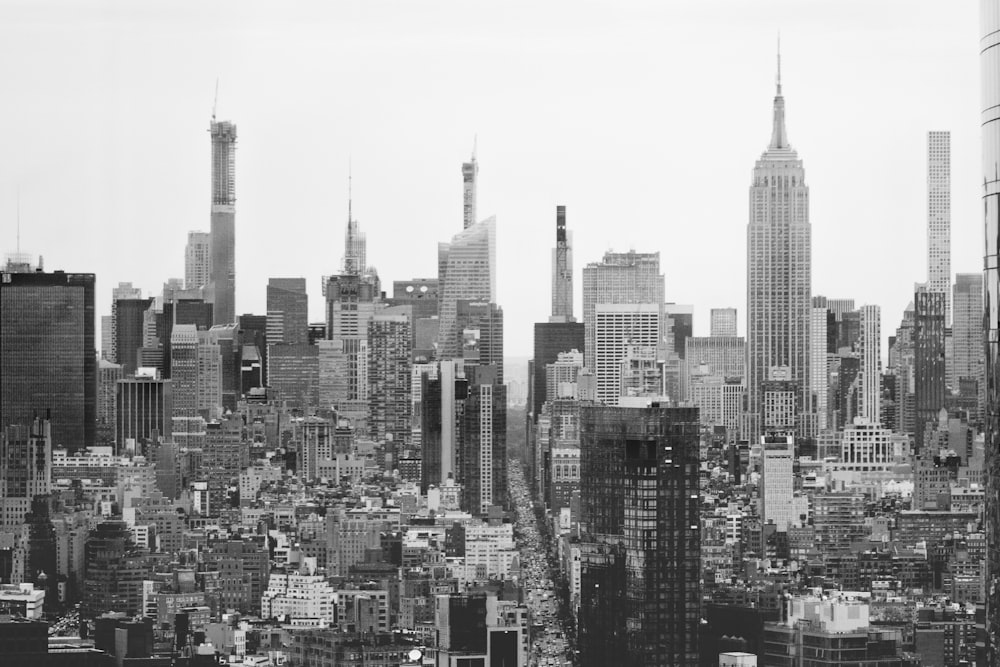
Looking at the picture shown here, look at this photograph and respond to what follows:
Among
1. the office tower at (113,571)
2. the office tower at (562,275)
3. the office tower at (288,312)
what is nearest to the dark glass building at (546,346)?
the office tower at (562,275)

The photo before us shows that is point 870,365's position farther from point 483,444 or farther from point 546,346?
point 483,444

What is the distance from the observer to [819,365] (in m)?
25.0

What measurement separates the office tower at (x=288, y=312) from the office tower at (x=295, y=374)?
0.77 feet

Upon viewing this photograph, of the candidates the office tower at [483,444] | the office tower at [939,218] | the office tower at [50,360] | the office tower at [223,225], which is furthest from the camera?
the office tower at [50,360]

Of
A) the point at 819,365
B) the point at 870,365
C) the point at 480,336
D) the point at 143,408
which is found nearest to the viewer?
the point at 143,408

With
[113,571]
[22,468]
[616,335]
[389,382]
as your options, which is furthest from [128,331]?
[113,571]

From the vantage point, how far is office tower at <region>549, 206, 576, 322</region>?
1611cm

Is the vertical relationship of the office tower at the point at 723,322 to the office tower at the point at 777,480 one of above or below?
above

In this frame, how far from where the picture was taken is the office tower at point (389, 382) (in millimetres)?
23281

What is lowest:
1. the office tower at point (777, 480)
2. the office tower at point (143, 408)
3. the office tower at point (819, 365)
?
the office tower at point (777, 480)

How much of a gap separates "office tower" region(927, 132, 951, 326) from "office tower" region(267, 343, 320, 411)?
8985 mm

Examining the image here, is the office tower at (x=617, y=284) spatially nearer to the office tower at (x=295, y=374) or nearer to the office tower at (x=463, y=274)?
the office tower at (x=463, y=274)

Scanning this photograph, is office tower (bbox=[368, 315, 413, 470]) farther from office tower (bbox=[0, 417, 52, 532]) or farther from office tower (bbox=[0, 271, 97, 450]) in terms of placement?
office tower (bbox=[0, 417, 52, 532])

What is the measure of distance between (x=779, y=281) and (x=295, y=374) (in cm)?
624
